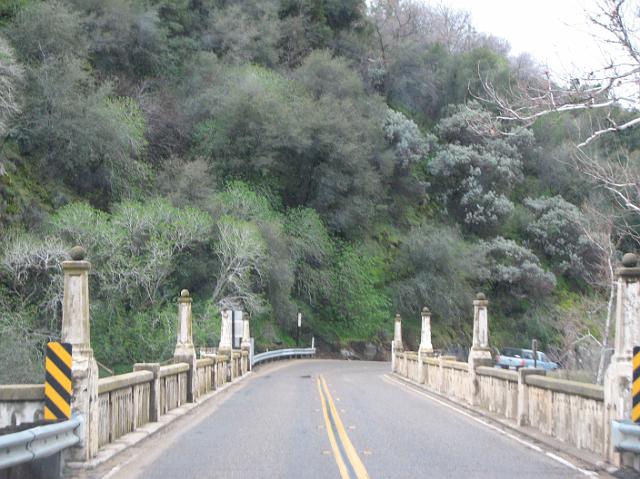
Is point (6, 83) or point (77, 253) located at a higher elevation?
point (6, 83)

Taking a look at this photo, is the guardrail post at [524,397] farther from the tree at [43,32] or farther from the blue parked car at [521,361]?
the tree at [43,32]

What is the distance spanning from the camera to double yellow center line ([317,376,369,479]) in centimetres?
1062

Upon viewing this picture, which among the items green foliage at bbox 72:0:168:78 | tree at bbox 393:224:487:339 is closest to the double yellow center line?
tree at bbox 393:224:487:339

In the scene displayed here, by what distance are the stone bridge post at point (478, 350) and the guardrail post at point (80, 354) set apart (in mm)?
11297

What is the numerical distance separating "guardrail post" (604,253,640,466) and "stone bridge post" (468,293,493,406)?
350 inches

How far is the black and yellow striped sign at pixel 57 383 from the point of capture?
33.0 ft

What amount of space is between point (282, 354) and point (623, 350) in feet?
127

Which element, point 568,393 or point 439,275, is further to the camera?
point 439,275

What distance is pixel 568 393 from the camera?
43.1 ft

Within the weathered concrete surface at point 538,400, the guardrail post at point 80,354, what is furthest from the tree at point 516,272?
the guardrail post at point 80,354

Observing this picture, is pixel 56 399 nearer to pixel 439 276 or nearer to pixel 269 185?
pixel 269 185

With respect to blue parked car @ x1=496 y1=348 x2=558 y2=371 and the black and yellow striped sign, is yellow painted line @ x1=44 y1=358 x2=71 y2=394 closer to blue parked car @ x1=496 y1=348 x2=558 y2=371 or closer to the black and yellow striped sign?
the black and yellow striped sign

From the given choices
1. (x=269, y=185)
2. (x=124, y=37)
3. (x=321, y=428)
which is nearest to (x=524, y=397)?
(x=321, y=428)

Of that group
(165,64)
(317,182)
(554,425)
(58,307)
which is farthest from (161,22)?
(554,425)
